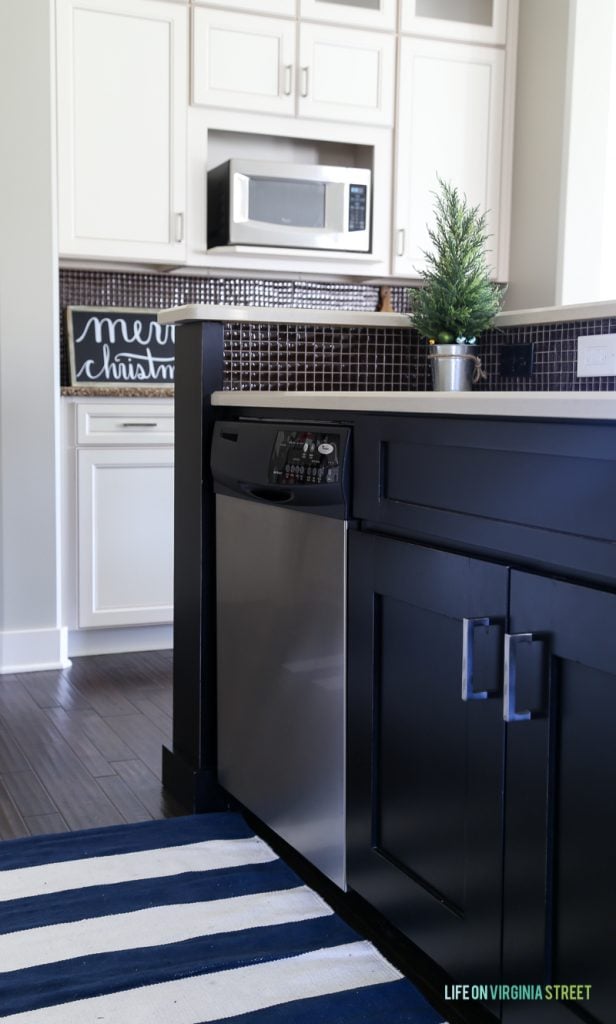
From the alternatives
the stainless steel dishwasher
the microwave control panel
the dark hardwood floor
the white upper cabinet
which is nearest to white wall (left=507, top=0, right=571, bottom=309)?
the white upper cabinet

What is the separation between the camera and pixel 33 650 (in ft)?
12.0

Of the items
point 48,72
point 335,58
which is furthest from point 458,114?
point 48,72

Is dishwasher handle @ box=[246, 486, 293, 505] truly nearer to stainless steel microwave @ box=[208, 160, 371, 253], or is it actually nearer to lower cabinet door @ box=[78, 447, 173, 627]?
lower cabinet door @ box=[78, 447, 173, 627]

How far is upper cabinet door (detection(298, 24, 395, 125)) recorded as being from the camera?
155 inches

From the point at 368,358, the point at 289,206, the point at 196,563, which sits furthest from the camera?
the point at 289,206

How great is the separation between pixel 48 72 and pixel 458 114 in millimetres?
1534

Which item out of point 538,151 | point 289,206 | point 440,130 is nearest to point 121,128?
point 289,206

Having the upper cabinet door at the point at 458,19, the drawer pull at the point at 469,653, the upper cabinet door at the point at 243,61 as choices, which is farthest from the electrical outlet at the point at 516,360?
the upper cabinet door at the point at 458,19

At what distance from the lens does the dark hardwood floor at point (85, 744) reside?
2.40 metres

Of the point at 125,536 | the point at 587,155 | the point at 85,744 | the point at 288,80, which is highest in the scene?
the point at 288,80

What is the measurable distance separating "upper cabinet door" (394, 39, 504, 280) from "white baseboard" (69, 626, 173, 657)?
5.28ft

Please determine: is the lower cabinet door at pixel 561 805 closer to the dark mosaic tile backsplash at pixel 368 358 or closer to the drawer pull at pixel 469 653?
the drawer pull at pixel 469 653

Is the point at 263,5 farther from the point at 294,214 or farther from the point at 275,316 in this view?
the point at 275,316

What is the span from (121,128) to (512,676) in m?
2.92
